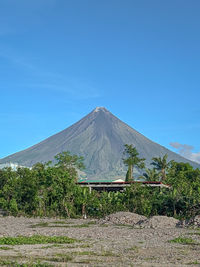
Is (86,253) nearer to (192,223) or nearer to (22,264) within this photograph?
(22,264)

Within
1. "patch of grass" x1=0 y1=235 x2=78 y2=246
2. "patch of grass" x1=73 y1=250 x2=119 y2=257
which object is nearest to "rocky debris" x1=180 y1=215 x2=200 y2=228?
"patch of grass" x1=0 y1=235 x2=78 y2=246

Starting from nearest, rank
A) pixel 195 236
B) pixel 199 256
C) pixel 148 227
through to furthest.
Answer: pixel 199 256 < pixel 195 236 < pixel 148 227

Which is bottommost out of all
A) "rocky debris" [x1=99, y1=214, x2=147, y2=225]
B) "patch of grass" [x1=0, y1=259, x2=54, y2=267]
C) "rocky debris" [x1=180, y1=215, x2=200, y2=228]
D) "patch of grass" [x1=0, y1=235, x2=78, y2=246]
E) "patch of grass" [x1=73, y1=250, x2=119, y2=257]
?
"patch of grass" [x1=0, y1=259, x2=54, y2=267]

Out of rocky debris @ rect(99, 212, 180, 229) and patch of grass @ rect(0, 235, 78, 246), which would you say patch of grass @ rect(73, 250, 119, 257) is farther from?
rocky debris @ rect(99, 212, 180, 229)

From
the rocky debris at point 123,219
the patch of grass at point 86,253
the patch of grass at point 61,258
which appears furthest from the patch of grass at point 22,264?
the rocky debris at point 123,219

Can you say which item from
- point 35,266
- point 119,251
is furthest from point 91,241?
point 35,266

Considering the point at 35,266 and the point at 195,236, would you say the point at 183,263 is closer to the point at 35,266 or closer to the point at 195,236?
the point at 35,266

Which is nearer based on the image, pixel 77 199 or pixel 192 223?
pixel 192 223

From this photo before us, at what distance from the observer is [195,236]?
1534 cm

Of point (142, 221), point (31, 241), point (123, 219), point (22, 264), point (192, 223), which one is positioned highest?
point (123, 219)

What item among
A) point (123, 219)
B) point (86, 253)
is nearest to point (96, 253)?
point (86, 253)

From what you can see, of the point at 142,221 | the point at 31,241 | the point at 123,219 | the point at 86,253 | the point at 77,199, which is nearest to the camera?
the point at 86,253

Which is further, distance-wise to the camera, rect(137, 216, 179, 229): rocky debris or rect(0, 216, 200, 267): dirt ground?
rect(137, 216, 179, 229): rocky debris

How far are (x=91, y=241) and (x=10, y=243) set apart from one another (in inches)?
102
